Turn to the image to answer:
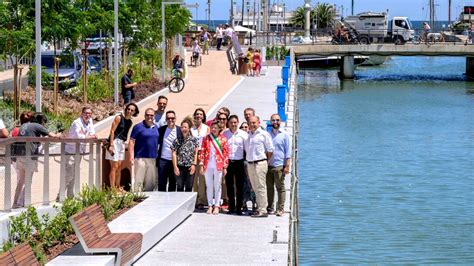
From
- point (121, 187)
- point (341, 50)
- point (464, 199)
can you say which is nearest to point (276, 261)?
point (121, 187)

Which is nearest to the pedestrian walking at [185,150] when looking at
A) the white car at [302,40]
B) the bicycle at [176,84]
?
the bicycle at [176,84]

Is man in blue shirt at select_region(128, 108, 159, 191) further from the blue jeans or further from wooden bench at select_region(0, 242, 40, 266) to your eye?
the blue jeans

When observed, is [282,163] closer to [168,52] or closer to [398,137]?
[398,137]

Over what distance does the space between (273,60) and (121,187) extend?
170 ft

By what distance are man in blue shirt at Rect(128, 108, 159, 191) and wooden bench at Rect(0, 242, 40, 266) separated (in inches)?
255

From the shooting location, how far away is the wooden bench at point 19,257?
38.5 feet

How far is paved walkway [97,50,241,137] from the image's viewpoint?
39.1 metres

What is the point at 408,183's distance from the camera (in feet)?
108

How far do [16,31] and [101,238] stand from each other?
56.8ft

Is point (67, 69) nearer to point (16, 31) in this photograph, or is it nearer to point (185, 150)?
point (16, 31)

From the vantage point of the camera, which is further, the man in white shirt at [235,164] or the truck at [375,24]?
the truck at [375,24]

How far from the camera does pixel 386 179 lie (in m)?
33.8

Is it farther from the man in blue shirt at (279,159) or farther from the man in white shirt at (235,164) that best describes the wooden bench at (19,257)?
the man in blue shirt at (279,159)

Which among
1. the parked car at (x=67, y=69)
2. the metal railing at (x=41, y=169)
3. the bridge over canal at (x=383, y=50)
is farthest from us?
the bridge over canal at (x=383, y=50)
